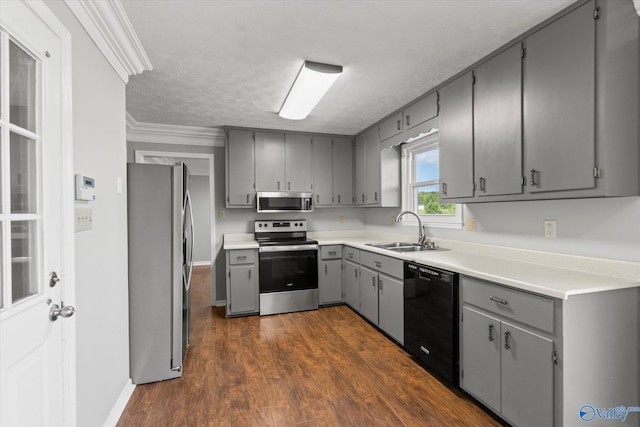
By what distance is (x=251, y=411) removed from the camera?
74.4 inches

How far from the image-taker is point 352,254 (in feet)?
12.2

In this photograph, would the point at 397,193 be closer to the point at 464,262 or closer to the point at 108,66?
the point at 464,262

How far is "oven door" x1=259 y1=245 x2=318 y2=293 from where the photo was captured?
3.63 meters

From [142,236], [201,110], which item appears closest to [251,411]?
[142,236]

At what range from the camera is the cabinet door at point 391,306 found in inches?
106

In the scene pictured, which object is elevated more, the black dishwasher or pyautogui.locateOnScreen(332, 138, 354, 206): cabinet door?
pyautogui.locateOnScreen(332, 138, 354, 206): cabinet door

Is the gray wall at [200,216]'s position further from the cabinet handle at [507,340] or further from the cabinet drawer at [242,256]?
the cabinet handle at [507,340]

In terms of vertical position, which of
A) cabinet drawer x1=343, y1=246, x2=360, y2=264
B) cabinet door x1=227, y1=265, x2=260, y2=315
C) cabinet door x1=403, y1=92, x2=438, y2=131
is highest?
cabinet door x1=403, y1=92, x2=438, y2=131

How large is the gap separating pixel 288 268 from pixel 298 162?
147 cm

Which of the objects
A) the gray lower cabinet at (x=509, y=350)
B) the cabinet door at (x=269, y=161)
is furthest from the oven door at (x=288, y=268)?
the gray lower cabinet at (x=509, y=350)

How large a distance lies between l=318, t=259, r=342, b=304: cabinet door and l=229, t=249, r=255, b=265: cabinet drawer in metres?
0.90

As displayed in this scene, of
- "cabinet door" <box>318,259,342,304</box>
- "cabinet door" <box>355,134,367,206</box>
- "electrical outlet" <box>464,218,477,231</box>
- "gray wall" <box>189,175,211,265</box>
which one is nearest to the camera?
"electrical outlet" <box>464,218,477,231</box>

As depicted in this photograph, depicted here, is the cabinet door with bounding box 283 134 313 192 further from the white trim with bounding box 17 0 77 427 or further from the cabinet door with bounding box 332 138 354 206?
the white trim with bounding box 17 0 77 427

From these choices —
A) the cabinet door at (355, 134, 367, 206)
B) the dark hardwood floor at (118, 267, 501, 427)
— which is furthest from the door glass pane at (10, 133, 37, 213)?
the cabinet door at (355, 134, 367, 206)
